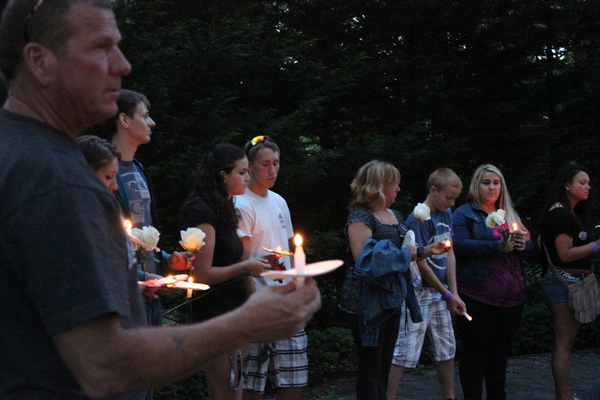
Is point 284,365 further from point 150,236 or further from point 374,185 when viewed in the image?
point 150,236

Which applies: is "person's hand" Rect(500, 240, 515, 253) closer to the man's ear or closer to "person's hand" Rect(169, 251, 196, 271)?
"person's hand" Rect(169, 251, 196, 271)

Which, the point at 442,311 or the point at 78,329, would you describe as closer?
the point at 78,329

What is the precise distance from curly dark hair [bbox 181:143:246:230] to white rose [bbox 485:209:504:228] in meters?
2.59

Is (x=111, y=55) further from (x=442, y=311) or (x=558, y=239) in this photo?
(x=558, y=239)

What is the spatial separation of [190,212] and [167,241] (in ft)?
9.02

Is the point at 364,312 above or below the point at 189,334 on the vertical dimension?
below

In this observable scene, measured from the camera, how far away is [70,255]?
1344mm

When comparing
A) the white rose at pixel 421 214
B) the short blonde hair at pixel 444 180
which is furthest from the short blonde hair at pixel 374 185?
the short blonde hair at pixel 444 180

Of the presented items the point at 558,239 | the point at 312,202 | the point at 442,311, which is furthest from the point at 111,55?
the point at 312,202

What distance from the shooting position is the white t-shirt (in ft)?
16.4

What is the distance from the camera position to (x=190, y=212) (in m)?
4.69

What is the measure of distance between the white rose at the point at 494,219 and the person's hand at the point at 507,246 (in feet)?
0.59

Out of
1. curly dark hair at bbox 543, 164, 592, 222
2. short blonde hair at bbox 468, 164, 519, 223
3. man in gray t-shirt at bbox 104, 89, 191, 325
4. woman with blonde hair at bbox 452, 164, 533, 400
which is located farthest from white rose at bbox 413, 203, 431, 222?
man in gray t-shirt at bbox 104, 89, 191, 325

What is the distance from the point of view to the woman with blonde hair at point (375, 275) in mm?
5184
